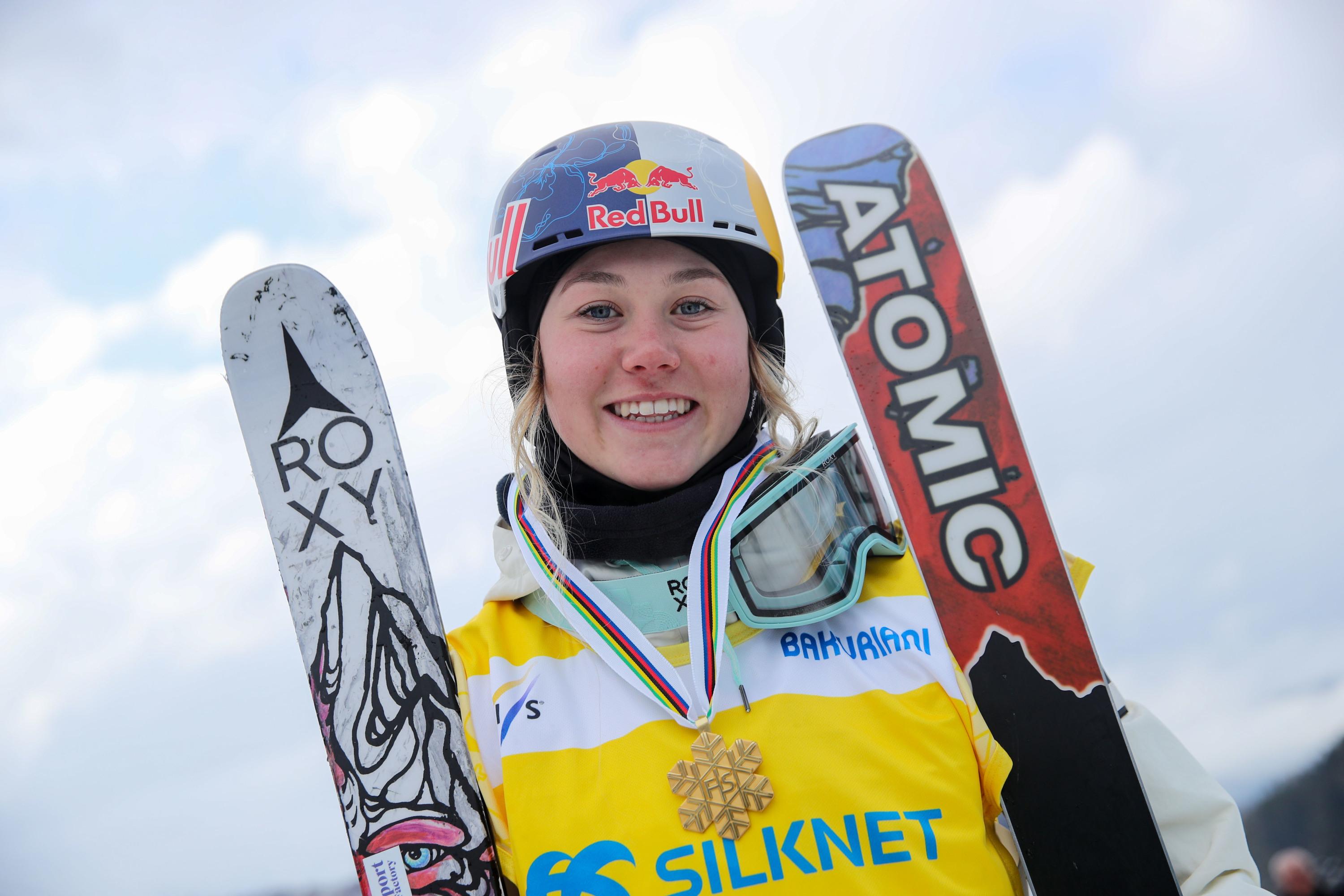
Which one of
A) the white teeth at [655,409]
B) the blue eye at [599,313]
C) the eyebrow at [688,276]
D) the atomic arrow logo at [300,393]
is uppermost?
the atomic arrow logo at [300,393]

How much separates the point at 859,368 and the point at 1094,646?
2.84 ft

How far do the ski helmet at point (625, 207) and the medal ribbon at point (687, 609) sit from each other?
0.62 meters

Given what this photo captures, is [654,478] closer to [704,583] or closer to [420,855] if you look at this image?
[704,583]

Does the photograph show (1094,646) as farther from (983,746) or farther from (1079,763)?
(983,746)

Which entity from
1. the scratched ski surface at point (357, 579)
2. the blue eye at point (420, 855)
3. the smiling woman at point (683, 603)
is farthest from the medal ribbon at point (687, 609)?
the blue eye at point (420, 855)

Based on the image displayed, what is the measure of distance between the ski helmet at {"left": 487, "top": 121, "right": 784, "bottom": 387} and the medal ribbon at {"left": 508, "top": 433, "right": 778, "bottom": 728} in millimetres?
618

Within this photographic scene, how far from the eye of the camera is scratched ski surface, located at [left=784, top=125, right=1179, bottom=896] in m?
1.86

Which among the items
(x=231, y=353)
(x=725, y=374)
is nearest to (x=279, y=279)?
(x=231, y=353)

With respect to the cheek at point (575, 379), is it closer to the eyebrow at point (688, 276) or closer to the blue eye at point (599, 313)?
the blue eye at point (599, 313)

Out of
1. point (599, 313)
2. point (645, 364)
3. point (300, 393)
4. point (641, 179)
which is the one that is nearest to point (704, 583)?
point (645, 364)

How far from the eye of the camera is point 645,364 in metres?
1.98

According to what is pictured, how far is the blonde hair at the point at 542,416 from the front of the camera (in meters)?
2.17

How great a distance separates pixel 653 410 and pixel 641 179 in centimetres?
61

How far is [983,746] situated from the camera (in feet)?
5.90
